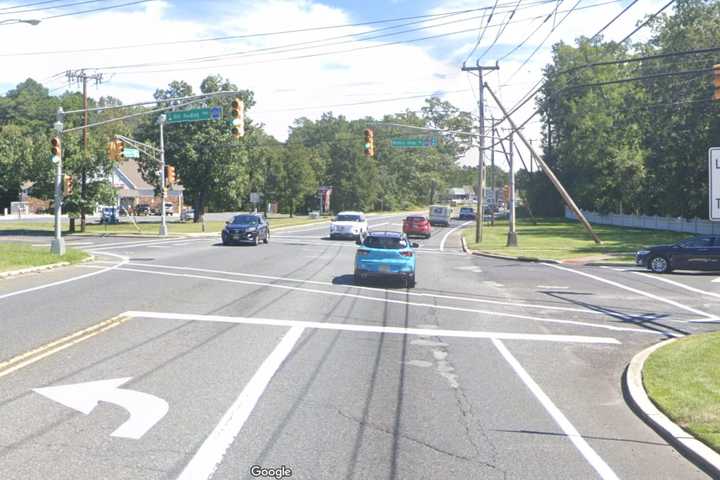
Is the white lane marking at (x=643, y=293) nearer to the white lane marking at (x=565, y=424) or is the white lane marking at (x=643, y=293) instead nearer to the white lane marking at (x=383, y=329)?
the white lane marking at (x=383, y=329)

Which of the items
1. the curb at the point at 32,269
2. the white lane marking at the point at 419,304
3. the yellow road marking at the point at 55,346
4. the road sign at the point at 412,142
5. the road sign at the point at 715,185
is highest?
the road sign at the point at 412,142

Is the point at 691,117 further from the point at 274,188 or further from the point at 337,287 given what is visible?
the point at 274,188

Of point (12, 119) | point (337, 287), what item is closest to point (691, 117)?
point (337, 287)

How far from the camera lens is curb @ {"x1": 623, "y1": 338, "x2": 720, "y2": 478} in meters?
6.51

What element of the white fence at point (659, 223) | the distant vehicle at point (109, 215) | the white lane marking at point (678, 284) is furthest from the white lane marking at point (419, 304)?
the distant vehicle at point (109, 215)

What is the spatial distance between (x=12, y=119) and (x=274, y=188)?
2070 inches

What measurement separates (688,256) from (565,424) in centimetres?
2147

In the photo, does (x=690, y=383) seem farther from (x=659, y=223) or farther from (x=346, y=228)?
(x=659, y=223)

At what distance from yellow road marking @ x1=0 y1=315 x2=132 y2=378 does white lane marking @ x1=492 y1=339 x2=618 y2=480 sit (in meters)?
6.45

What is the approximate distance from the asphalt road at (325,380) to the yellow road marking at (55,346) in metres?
0.05

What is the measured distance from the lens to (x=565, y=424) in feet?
25.5

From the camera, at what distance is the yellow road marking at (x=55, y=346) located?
9.76 m

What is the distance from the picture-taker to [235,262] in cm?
2767

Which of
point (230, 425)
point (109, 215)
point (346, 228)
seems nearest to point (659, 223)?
point (346, 228)
